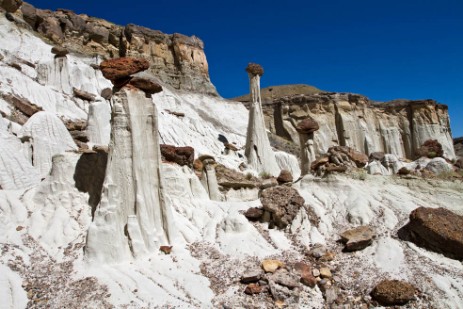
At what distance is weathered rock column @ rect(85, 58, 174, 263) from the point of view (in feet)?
33.0

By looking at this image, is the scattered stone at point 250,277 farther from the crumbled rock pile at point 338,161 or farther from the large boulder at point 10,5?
the large boulder at point 10,5

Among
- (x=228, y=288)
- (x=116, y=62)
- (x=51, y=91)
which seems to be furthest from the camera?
(x=51, y=91)

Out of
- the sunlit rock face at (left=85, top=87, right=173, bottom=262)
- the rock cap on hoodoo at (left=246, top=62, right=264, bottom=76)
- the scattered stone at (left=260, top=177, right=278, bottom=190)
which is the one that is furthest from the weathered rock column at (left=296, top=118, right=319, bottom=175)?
the rock cap on hoodoo at (left=246, top=62, right=264, bottom=76)

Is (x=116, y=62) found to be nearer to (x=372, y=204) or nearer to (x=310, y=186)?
(x=310, y=186)

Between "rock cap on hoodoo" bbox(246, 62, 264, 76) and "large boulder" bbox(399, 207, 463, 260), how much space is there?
21380mm

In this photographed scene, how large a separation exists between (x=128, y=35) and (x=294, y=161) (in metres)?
30.8

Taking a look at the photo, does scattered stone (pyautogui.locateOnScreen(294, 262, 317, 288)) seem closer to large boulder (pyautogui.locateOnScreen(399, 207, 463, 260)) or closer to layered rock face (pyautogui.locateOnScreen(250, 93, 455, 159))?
large boulder (pyautogui.locateOnScreen(399, 207, 463, 260))

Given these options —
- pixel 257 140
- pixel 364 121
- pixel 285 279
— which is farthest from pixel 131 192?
pixel 364 121

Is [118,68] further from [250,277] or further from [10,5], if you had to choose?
[10,5]

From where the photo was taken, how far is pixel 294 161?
33.6m

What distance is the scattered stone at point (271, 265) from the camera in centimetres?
962

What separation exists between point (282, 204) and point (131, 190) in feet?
16.5

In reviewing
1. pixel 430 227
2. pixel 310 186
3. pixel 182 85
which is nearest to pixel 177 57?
pixel 182 85

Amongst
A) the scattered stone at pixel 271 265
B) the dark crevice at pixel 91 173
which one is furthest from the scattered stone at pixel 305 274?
the dark crevice at pixel 91 173
